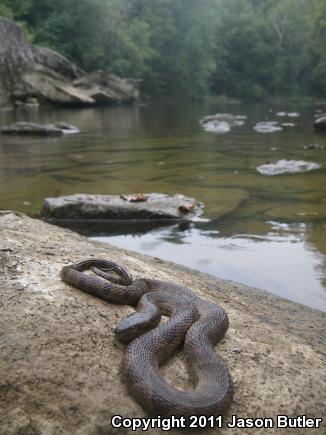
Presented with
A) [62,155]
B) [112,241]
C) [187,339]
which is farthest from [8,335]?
[62,155]

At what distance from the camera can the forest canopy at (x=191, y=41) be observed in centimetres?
4541

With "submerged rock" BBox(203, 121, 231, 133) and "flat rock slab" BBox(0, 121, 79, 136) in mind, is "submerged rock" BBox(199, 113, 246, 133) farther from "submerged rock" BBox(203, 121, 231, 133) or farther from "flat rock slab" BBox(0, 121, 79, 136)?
"flat rock slab" BBox(0, 121, 79, 136)

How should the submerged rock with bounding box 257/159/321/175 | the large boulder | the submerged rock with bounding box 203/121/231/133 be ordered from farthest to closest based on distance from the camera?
the large boulder, the submerged rock with bounding box 203/121/231/133, the submerged rock with bounding box 257/159/321/175

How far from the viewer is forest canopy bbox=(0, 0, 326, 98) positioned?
4541 cm

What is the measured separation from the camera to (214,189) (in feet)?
29.6

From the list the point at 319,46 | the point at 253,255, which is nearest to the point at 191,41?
the point at 319,46

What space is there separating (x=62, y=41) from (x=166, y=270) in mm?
45086

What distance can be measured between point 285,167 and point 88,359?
8.56m

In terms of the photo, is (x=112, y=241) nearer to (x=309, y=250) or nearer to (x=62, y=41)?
(x=309, y=250)

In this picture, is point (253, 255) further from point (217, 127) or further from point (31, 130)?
point (217, 127)

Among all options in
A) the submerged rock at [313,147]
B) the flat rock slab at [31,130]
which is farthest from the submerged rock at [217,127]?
the flat rock slab at [31,130]

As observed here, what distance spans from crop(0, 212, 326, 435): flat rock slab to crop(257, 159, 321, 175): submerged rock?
259 inches

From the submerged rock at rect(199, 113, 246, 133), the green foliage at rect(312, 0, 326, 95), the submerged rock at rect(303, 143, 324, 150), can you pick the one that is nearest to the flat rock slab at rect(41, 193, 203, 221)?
the submerged rock at rect(303, 143, 324, 150)

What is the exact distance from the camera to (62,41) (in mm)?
46375
